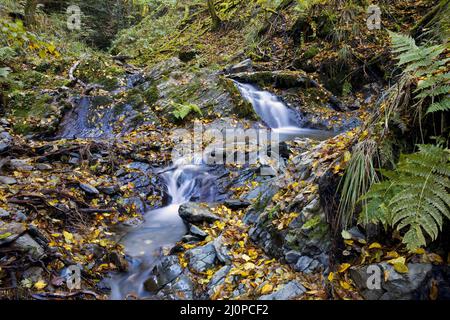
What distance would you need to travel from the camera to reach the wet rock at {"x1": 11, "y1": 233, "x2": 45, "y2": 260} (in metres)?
3.87

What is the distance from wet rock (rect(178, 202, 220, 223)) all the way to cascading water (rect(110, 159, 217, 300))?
255 millimetres

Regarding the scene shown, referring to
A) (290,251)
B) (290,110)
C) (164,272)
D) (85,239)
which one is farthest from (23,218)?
(290,110)

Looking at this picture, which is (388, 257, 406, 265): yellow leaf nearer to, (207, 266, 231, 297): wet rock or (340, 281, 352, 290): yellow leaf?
(340, 281, 352, 290): yellow leaf

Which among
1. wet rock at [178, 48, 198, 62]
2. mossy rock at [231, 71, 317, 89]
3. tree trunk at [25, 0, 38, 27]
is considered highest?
tree trunk at [25, 0, 38, 27]

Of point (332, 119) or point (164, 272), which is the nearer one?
point (164, 272)

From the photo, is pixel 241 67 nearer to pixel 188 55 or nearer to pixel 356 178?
pixel 188 55

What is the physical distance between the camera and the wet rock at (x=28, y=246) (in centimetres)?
387

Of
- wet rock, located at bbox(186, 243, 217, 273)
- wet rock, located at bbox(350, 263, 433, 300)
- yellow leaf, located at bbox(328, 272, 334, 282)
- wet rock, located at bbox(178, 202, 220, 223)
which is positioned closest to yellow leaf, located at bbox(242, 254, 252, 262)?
wet rock, located at bbox(186, 243, 217, 273)

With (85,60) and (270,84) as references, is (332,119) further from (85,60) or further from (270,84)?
(85,60)

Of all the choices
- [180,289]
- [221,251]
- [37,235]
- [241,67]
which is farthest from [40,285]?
[241,67]

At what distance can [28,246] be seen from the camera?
12.9 feet

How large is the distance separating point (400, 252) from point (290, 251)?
3.81 ft

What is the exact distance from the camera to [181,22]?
64.2ft

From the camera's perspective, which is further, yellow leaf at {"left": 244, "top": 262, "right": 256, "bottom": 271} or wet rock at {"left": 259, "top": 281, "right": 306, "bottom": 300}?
yellow leaf at {"left": 244, "top": 262, "right": 256, "bottom": 271}
